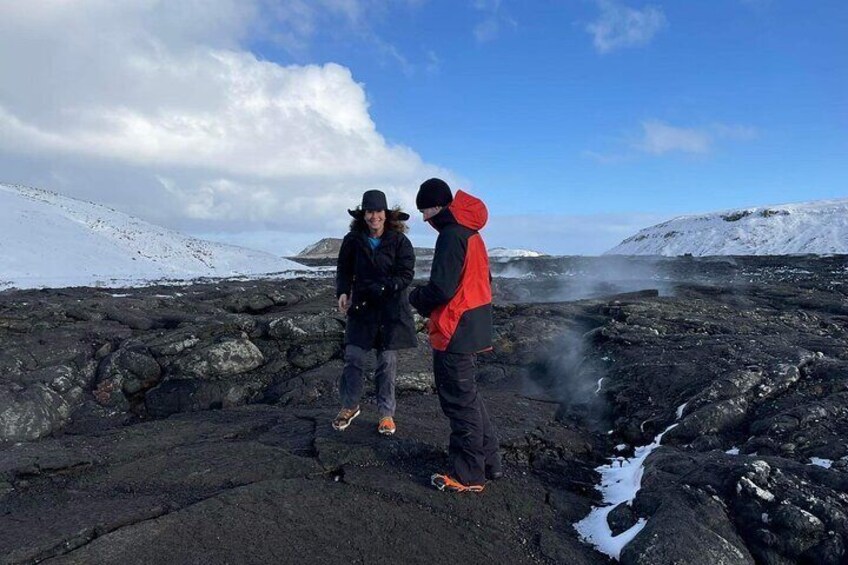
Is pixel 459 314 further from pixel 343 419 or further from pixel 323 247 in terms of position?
pixel 323 247

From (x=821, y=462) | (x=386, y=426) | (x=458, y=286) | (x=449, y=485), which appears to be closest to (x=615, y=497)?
(x=449, y=485)

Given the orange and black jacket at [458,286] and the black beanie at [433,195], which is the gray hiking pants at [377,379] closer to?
the orange and black jacket at [458,286]

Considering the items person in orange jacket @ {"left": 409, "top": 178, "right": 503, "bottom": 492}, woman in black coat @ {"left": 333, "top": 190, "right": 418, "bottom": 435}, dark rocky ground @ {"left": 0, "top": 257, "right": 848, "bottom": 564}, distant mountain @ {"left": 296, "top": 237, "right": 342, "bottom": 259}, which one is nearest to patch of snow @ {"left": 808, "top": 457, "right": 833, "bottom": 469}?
dark rocky ground @ {"left": 0, "top": 257, "right": 848, "bottom": 564}

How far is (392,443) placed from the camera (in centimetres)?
478

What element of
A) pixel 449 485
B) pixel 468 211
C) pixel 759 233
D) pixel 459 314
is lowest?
pixel 449 485

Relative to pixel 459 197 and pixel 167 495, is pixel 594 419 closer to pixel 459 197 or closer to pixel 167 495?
pixel 459 197

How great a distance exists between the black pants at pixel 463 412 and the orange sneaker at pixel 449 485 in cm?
3

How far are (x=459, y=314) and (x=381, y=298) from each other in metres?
1.19

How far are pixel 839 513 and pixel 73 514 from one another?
187 inches

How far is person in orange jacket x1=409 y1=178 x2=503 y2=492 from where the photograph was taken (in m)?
3.97

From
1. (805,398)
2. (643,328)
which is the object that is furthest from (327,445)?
(643,328)

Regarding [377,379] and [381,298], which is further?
[377,379]

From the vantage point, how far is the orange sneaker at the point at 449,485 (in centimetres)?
404

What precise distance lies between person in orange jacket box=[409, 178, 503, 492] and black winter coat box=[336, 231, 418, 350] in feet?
3.01
